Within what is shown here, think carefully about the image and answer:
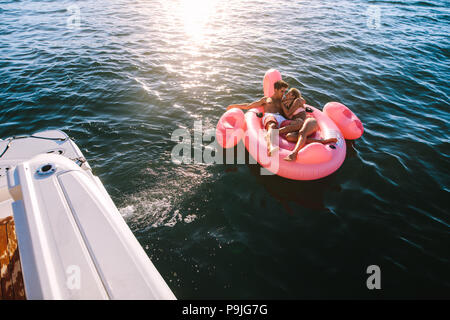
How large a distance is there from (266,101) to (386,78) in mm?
4688

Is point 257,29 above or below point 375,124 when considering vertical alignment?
above

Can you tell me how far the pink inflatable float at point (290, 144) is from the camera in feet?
12.3

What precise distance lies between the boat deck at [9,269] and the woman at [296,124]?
3.31m

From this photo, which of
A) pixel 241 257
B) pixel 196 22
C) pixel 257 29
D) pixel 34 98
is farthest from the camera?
pixel 196 22

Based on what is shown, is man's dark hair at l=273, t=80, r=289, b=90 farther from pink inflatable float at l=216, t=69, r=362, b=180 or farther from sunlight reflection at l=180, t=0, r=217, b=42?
sunlight reflection at l=180, t=0, r=217, b=42

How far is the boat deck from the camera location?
1.81m

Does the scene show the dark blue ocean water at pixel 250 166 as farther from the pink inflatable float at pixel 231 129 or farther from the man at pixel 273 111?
the man at pixel 273 111

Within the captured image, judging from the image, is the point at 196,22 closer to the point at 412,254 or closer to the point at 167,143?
the point at 167,143

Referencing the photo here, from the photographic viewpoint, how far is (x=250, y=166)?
4.43 meters

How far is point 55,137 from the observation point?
12.4ft

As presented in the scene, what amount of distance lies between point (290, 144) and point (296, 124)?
40 cm

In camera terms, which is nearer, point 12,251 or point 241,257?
point 12,251

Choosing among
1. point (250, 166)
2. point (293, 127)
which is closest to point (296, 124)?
point (293, 127)
